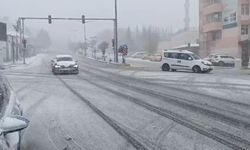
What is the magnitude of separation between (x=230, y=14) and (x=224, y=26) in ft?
9.19

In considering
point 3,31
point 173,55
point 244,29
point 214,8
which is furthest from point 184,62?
point 214,8

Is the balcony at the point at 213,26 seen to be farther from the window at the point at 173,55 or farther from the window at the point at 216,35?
the window at the point at 173,55

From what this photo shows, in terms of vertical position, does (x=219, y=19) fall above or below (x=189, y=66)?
above

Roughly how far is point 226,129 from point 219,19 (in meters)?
71.6

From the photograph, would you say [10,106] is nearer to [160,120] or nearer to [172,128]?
[172,128]

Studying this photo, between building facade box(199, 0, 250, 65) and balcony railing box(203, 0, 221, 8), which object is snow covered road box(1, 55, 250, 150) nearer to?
building facade box(199, 0, 250, 65)

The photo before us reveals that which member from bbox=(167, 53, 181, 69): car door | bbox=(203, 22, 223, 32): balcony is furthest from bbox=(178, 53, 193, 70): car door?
bbox=(203, 22, 223, 32): balcony

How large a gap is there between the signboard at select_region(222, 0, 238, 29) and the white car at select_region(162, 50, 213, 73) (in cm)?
3368

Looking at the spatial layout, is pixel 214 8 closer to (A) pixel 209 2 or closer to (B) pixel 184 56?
→ (A) pixel 209 2

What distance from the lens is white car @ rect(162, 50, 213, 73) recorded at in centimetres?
4028

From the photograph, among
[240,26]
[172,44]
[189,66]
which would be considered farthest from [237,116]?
[172,44]

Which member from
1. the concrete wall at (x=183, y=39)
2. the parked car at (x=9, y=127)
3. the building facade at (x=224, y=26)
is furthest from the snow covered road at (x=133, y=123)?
the concrete wall at (x=183, y=39)

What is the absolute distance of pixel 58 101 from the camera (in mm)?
16984

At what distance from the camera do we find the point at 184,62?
136 feet
